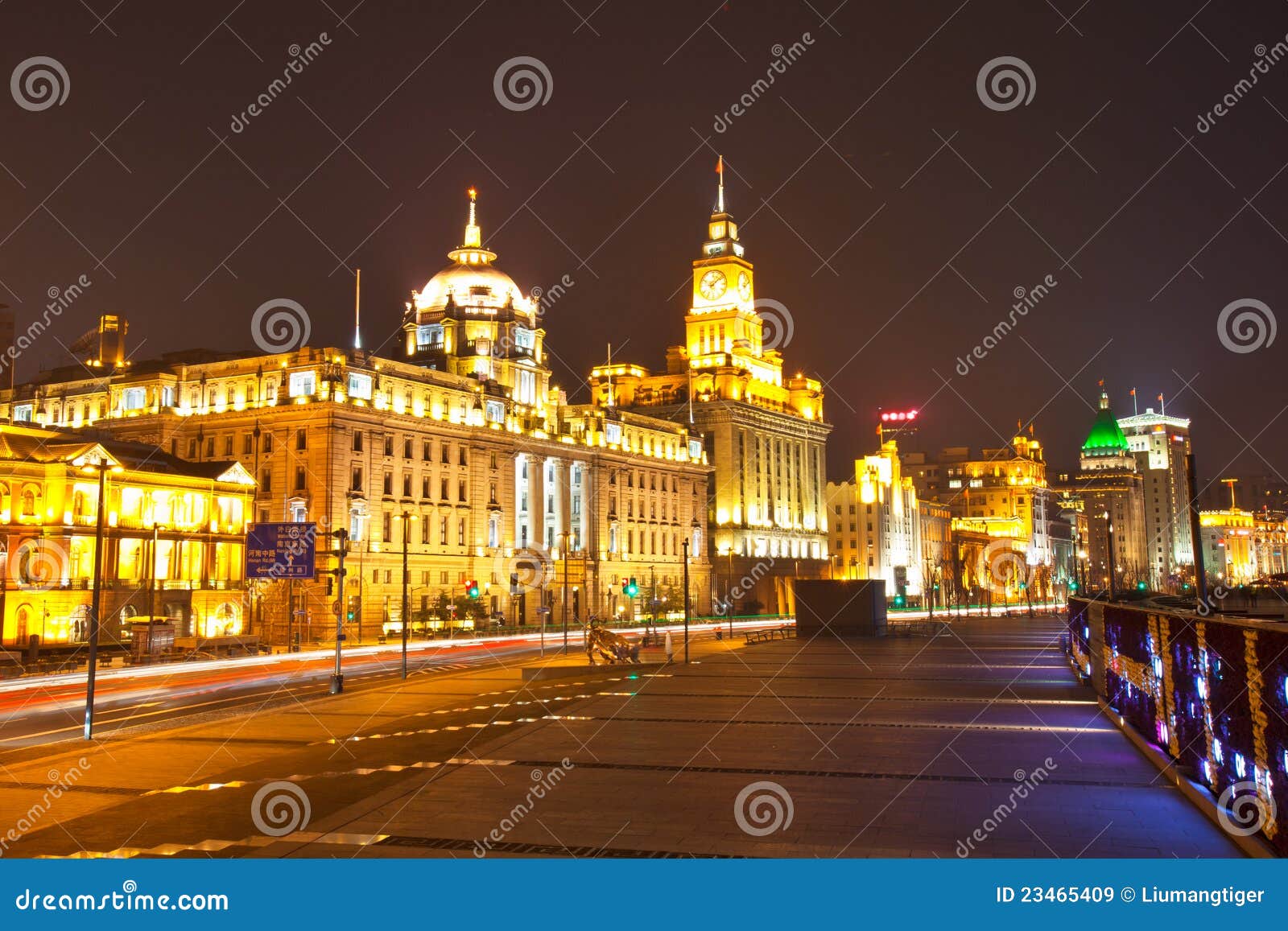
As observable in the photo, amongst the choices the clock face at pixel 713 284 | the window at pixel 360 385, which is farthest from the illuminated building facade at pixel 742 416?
the window at pixel 360 385

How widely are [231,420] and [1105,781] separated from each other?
7179cm

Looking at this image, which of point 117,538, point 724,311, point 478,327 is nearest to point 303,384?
point 117,538

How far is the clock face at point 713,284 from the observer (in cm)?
14738

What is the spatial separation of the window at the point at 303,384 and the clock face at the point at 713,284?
260 feet

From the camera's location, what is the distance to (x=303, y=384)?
253 ft

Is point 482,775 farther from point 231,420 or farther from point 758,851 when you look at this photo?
point 231,420

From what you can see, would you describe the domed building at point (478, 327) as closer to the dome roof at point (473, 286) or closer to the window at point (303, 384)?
the dome roof at point (473, 286)

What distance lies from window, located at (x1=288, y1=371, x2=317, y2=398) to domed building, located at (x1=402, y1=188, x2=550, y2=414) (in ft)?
61.8

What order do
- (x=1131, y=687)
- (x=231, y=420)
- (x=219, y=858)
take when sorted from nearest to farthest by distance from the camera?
(x=219, y=858) < (x=1131, y=687) < (x=231, y=420)

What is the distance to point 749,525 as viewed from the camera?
13288cm

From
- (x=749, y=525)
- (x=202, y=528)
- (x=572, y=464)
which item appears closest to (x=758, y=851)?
(x=202, y=528)

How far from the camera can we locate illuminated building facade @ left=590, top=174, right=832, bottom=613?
432ft

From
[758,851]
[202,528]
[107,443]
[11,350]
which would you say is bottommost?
[758,851]

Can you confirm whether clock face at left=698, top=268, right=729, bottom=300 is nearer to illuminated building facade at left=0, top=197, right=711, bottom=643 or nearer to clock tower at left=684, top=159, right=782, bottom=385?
clock tower at left=684, top=159, right=782, bottom=385
